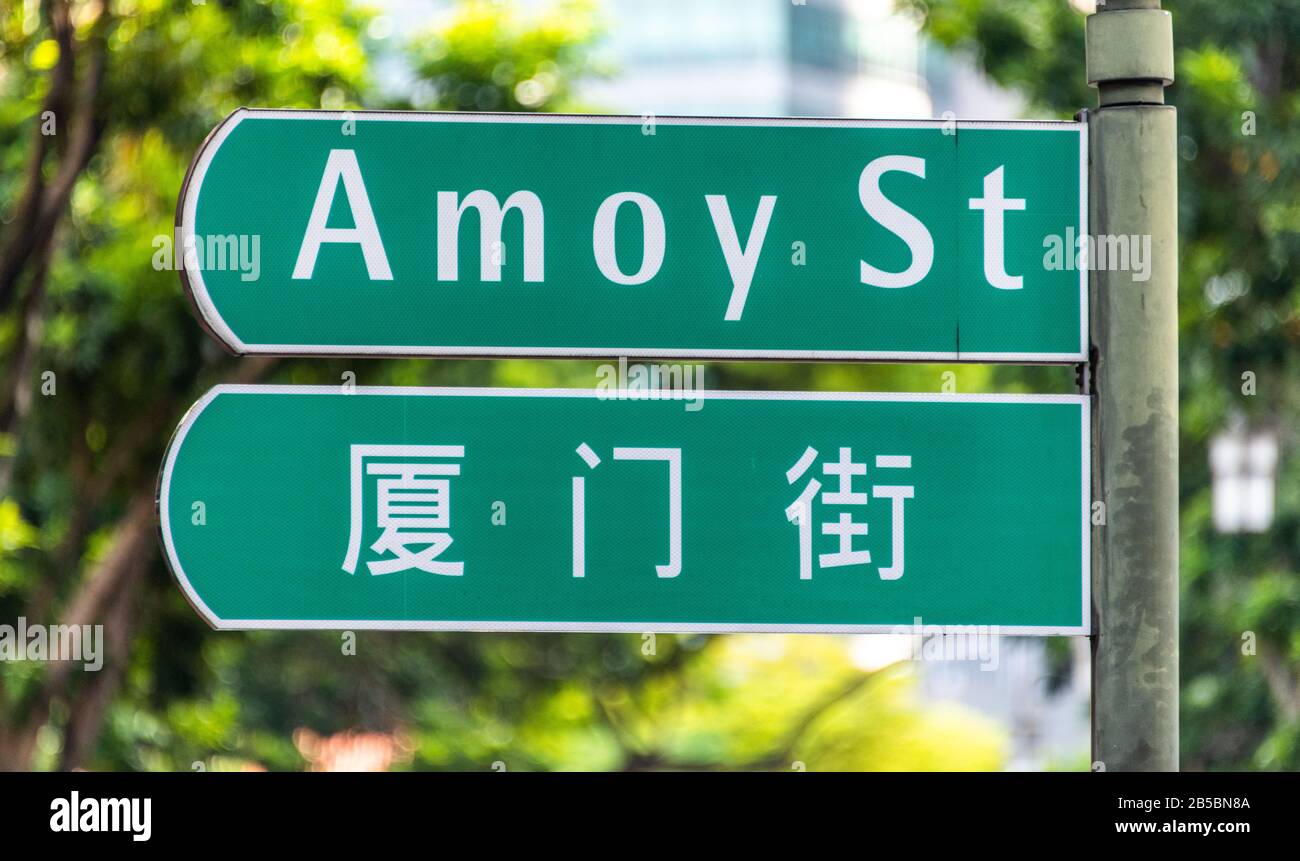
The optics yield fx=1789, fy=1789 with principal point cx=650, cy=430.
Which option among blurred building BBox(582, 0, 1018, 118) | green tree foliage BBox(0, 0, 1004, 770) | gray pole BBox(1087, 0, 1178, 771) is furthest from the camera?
blurred building BBox(582, 0, 1018, 118)

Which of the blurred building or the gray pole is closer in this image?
the gray pole

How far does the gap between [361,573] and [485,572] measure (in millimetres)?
178

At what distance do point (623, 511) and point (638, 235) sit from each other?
413 millimetres

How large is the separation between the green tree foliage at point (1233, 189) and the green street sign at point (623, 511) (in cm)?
576

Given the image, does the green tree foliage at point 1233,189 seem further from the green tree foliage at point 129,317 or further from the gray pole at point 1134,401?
the gray pole at point 1134,401

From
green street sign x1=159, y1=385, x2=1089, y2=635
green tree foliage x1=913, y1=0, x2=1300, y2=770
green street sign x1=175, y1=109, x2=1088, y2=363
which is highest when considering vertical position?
green tree foliage x1=913, y1=0, x2=1300, y2=770

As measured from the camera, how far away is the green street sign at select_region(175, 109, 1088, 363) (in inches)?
103

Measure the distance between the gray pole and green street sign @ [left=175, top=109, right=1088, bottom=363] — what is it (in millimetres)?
75

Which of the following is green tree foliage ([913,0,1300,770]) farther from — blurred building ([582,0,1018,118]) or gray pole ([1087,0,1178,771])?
blurred building ([582,0,1018,118])

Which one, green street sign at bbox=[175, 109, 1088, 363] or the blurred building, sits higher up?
the blurred building

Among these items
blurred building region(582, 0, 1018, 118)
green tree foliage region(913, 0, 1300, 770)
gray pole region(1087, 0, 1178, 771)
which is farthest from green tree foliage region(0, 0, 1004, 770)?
blurred building region(582, 0, 1018, 118)

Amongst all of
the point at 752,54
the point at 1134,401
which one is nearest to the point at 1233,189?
the point at 1134,401

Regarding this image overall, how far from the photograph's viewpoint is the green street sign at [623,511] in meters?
2.56
